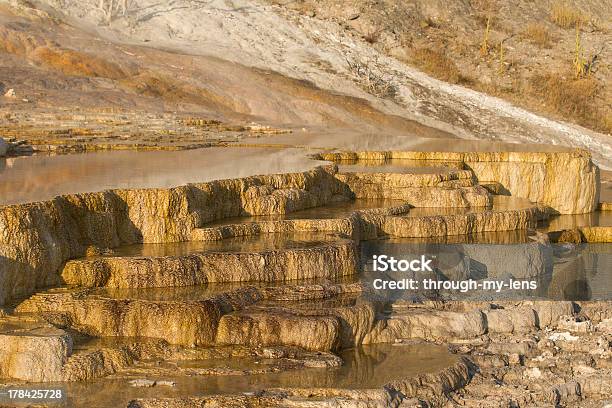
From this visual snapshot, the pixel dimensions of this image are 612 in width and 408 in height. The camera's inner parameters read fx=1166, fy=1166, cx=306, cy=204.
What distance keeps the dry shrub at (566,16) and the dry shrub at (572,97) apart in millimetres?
3496

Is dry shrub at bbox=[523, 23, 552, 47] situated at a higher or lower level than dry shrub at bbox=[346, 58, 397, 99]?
higher

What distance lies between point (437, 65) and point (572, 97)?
140 inches

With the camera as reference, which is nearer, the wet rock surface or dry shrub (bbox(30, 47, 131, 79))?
the wet rock surface

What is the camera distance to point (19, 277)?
31.0 ft

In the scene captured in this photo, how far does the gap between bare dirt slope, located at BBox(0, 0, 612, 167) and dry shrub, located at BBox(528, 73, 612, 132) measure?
1.43 m

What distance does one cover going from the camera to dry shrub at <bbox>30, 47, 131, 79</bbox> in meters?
25.3

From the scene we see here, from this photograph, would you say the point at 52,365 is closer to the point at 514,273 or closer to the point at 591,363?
the point at 591,363

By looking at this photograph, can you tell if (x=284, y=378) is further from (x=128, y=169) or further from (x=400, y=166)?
(x=400, y=166)

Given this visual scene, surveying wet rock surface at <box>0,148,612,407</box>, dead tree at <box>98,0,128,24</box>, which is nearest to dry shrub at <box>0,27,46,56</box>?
dead tree at <box>98,0,128,24</box>

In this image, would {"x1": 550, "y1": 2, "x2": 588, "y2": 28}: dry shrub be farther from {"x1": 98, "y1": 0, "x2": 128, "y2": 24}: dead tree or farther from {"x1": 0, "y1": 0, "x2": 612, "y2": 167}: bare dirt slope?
{"x1": 98, "y1": 0, "x2": 128, "y2": 24}: dead tree

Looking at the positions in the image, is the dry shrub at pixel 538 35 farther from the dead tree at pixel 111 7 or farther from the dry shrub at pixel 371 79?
Result: the dead tree at pixel 111 7

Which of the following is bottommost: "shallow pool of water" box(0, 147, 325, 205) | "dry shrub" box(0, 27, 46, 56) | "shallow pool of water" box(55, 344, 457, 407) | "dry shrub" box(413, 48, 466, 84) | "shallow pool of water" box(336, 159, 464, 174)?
"shallow pool of water" box(55, 344, 457, 407)

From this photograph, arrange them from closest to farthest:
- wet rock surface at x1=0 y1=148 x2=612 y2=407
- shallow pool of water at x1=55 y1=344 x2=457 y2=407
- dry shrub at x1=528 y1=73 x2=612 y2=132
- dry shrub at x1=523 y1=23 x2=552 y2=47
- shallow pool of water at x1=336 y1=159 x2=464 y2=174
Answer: shallow pool of water at x1=55 y1=344 x2=457 y2=407
wet rock surface at x1=0 y1=148 x2=612 y2=407
shallow pool of water at x1=336 y1=159 x2=464 y2=174
dry shrub at x1=528 y1=73 x2=612 y2=132
dry shrub at x1=523 y1=23 x2=552 y2=47

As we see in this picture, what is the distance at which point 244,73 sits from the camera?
88.6 feet
